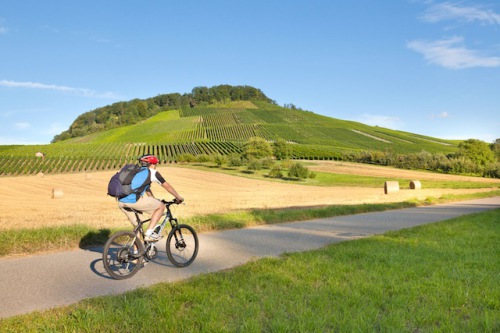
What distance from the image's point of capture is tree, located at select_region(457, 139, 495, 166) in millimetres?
68688

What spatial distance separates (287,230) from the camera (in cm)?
1074

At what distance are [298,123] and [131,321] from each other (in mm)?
112975

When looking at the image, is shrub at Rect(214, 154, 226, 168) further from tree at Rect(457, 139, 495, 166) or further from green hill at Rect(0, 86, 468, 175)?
tree at Rect(457, 139, 495, 166)

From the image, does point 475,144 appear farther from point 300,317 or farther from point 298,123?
point 300,317

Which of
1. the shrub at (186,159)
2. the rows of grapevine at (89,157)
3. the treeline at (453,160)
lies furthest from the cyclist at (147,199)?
the treeline at (453,160)

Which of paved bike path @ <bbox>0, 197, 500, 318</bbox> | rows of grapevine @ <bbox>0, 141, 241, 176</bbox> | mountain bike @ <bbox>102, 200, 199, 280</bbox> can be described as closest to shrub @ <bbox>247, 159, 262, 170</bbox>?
rows of grapevine @ <bbox>0, 141, 241, 176</bbox>

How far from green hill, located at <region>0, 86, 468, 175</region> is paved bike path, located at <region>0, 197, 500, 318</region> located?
46.9m

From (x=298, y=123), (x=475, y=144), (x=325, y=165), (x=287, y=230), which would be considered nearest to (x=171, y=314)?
(x=287, y=230)

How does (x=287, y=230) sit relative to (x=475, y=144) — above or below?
below

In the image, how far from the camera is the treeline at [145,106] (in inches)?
5359

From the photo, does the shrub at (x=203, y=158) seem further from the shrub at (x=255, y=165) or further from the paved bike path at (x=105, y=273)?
the paved bike path at (x=105, y=273)

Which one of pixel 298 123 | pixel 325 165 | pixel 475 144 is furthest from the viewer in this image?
pixel 298 123

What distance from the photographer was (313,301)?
15.1 ft

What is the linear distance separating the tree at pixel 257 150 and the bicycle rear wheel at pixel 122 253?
51.8 metres
